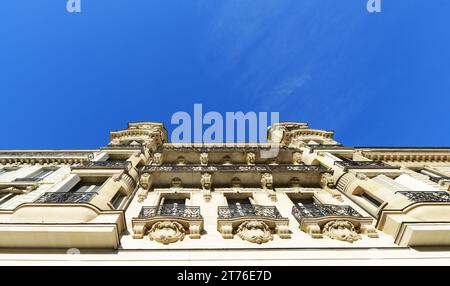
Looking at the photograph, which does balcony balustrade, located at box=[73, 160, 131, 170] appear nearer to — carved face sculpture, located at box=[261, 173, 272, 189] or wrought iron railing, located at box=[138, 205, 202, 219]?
wrought iron railing, located at box=[138, 205, 202, 219]

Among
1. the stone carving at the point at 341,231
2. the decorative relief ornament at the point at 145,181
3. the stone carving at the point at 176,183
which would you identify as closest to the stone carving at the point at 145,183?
the decorative relief ornament at the point at 145,181

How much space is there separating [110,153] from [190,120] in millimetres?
5499

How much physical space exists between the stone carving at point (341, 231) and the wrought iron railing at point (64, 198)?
9149 mm

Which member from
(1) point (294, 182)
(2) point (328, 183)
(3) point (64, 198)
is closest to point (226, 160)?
(1) point (294, 182)

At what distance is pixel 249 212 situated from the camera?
11312 mm

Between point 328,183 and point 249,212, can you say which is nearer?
point 249,212

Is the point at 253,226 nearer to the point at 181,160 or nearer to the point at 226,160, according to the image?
the point at 226,160

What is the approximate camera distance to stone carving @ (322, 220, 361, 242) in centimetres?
Answer: 941

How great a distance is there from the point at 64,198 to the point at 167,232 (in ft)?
14.3

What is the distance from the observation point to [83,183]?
43.3ft

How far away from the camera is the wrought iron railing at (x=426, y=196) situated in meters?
10.1

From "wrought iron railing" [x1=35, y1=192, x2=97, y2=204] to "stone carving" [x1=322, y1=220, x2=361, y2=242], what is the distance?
30.0ft

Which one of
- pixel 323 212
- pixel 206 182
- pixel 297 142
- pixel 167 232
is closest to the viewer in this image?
pixel 167 232

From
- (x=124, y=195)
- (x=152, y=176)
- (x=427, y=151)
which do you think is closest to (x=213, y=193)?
(x=152, y=176)
